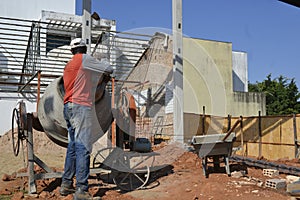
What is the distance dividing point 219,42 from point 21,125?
18.3 meters

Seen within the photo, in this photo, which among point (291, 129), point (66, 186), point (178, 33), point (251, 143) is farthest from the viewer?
point (251, 143)

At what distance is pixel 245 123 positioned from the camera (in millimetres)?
14969

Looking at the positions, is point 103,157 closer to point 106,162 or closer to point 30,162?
point 106,162

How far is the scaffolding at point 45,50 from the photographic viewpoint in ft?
43.9

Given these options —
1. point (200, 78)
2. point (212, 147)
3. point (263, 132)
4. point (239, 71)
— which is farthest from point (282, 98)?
point (212, 147)

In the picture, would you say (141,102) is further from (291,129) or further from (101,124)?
(101,124)

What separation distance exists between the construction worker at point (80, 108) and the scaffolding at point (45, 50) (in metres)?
7.99

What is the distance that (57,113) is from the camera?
5176mm

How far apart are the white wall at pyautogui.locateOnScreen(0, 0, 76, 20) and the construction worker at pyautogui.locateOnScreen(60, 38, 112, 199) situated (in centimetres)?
1411

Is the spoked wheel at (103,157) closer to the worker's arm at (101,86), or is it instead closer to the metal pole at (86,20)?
the worker's arm at (101,86)

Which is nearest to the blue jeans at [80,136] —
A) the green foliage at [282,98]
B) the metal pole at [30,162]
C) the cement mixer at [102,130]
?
the cement mixer at [102,130]

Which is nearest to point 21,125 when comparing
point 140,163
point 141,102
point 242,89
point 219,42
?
point 140,163

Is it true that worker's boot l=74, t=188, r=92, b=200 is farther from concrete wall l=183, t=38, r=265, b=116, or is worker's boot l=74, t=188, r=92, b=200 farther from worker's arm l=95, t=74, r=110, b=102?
concrete wall l=183, t=38, r=265, b=116


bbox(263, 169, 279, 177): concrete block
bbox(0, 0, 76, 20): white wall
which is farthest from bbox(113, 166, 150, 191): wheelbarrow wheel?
bbox(0, 0, 76, 20): white wall
